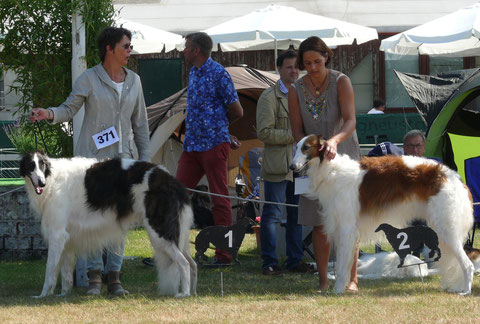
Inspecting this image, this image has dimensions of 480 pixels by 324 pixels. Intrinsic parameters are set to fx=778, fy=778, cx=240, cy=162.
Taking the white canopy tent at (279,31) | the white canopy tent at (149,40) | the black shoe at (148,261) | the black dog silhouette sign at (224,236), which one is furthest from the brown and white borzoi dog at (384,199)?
the white canopy tent at (149,40)

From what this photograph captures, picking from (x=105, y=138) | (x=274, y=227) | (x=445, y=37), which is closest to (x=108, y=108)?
(x=105, y=138)

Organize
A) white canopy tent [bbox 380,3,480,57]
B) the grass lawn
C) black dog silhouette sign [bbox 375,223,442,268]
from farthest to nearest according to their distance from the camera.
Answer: white canopy tent [bbox 380,3,480,57]
black dog silhouette sign [bbox 375,223,442,268]
the grass lawn

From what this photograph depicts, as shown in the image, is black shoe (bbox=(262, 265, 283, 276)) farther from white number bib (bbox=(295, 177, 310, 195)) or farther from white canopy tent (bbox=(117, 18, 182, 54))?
white canopy tent (bbox=(117, 18, 182, 54))

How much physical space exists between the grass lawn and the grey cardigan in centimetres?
112

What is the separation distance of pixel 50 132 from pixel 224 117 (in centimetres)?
159

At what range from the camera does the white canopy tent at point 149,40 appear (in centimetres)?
1314

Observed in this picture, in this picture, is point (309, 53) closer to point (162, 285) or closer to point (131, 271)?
point (162, 285)

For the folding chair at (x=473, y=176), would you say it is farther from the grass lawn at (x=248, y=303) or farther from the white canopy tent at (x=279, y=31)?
the white canopy tent at (x=279, y=31)

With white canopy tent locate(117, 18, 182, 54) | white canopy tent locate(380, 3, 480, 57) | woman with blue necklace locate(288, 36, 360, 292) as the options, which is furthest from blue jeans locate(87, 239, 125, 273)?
white canopy tent locate(380, 3, 480, 57)

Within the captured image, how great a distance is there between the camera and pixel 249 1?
1667cm

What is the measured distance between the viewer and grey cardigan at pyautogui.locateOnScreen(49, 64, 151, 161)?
233 inches

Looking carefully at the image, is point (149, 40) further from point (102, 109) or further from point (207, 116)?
point (102, 109)

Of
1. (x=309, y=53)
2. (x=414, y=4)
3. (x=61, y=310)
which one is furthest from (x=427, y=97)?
(x=414, y=4)

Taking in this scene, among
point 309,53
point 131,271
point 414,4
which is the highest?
point 414,4
